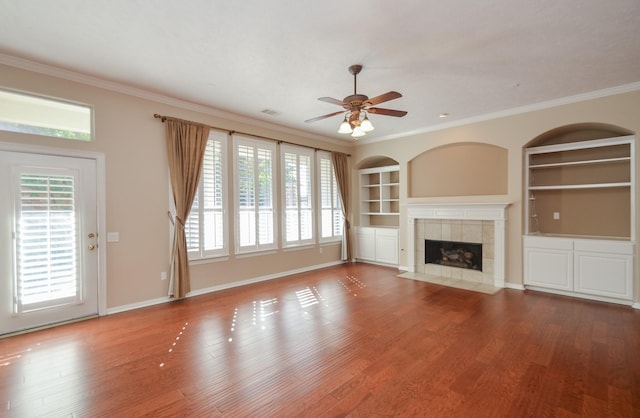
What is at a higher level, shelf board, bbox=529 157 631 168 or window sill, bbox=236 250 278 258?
shelf board, bbox=529 157 631 168

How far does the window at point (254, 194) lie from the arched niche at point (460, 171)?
10.5 feet

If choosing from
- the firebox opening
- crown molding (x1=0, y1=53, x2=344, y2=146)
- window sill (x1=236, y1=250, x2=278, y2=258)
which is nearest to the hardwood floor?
window sill (x1=236, y1=250, x2=278, y2=258)

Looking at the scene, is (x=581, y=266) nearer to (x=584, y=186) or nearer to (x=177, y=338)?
(x=584, y=186)

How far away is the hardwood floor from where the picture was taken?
7.02 ft

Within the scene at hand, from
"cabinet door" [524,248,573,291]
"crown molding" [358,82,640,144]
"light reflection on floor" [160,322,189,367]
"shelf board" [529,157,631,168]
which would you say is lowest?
"light reflection on floor" [160,322,189,367]

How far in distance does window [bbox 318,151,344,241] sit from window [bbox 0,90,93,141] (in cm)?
438

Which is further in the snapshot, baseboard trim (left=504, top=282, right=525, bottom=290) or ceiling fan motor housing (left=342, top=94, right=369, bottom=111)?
baseboard trim (left=504, top=282, right=525, bottom=290)

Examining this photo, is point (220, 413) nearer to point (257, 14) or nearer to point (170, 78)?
point (257, 14)

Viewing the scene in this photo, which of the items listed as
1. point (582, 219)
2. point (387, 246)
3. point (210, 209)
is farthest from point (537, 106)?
point (210, 209)

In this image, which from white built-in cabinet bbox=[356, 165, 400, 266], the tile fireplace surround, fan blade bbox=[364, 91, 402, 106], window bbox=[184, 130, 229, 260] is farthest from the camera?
white built-in cabinet bbox=[356, 165, 400, 266]

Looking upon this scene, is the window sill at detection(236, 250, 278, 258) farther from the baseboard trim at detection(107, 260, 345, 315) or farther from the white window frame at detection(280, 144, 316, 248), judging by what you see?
the baseboard trim at detection(107, 260, 345, 315)

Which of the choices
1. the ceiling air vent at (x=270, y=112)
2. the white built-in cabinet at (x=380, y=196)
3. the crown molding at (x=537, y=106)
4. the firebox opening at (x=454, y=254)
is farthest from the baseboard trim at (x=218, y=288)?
the crown molding at (x=537, y=106)

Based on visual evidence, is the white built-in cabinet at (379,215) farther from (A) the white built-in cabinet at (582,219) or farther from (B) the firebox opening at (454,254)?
(A) the white built-in cabinet at (582,219)

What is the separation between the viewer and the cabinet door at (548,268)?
4.57 meters
